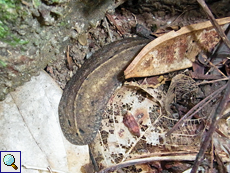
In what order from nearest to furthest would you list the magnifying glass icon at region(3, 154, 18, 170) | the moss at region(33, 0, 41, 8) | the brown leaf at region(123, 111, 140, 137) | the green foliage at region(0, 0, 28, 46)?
the green foliage at region(0, 0, 28, 46)
the moss at region(33, 0, 41, 8)
the magnifying glass icon at region(3, 154, 18, 170)
the brown leaf at region(123, 111, 140, 137)

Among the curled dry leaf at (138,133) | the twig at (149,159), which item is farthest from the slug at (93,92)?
the twig at (149,159)

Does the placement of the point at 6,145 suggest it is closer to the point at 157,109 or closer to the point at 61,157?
the point at 61,157

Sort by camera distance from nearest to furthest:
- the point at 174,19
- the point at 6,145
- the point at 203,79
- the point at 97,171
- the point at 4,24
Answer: the point at 4,24
the point at 6,145
the point at 97,171
the point at 203,79
the point at 174,19

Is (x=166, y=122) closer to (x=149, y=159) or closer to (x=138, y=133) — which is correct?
(x=138, y=133)

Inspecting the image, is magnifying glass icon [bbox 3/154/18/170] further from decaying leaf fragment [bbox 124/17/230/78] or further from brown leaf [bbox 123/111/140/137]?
decaying leaf fragment [bbox 124/17/230/78]

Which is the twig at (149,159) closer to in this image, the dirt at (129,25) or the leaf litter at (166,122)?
the leaf litter at (166,122)

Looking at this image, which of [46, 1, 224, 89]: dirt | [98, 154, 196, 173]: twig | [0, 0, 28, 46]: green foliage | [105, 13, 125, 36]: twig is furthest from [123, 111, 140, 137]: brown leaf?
[0, 0, 28, 46]: green foliage

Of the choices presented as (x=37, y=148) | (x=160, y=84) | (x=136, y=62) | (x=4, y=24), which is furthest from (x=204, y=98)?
(x=4, y=24)
